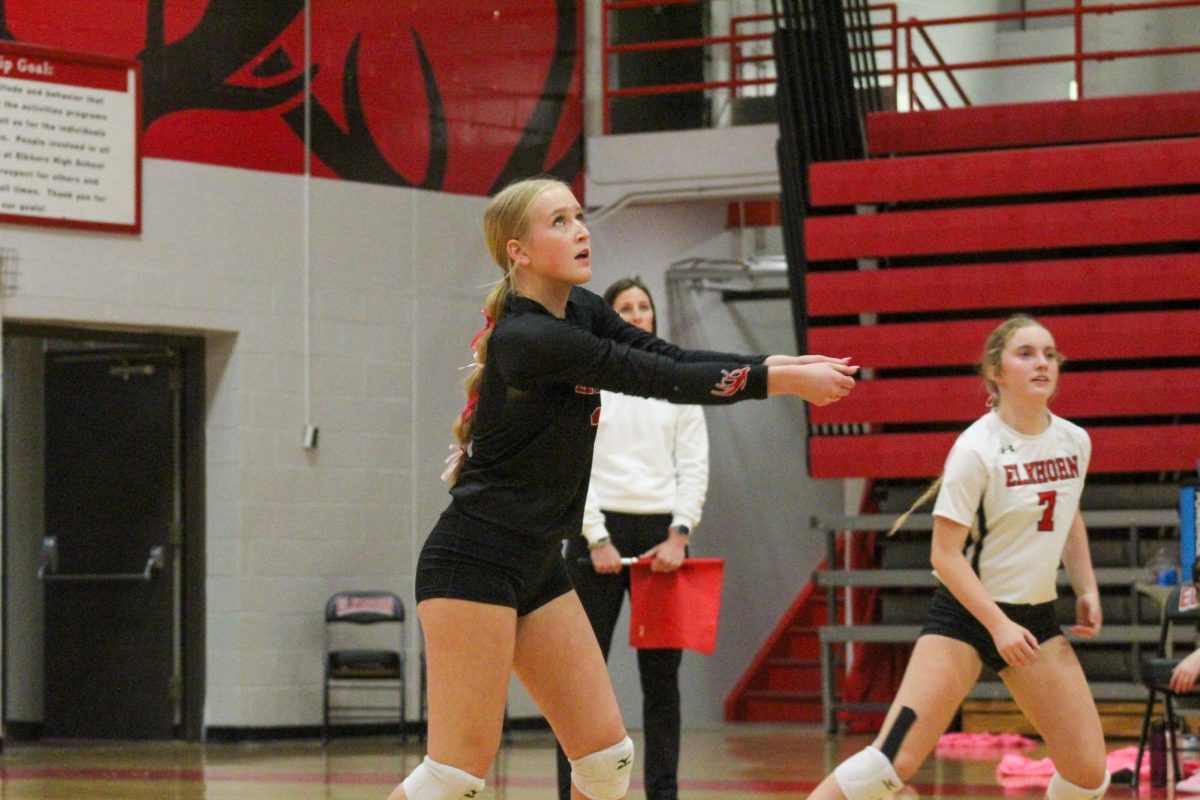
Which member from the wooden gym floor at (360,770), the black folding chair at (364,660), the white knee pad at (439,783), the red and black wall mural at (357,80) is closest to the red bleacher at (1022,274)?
the wooden gym floor at (360,770)

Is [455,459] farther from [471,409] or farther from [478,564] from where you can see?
[478,564]

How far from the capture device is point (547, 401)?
3.43 metres

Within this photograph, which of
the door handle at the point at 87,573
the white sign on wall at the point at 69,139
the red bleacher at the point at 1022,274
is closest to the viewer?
the white sign on wall at the point at 69,139

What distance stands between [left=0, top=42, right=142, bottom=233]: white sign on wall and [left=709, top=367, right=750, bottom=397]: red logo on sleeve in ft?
21.4

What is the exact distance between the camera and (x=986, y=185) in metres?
9.90

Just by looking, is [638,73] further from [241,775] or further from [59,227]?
[241,775]

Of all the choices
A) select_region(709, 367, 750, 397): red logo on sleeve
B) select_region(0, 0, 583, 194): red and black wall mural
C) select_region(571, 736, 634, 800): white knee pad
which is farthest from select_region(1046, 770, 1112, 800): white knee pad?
select_region(0, 0, 583, 194): red and black wall mural

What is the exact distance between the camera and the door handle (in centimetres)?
996

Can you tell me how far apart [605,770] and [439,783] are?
0.35 meters

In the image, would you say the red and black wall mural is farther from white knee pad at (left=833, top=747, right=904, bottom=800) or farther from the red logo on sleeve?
the red logo on sleeve

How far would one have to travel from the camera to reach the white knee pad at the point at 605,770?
11.6 ft

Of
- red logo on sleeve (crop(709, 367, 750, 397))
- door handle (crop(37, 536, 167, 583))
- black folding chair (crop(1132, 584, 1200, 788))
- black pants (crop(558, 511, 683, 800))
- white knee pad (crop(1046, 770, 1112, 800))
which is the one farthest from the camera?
door handle (crop(37, 536, 167, 583))

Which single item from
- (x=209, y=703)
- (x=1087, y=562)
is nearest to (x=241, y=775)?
(x=209, y=703)

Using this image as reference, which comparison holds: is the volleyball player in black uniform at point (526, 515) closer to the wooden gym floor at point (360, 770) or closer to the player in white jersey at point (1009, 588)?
the player in white jersey at point (1009, 588)
